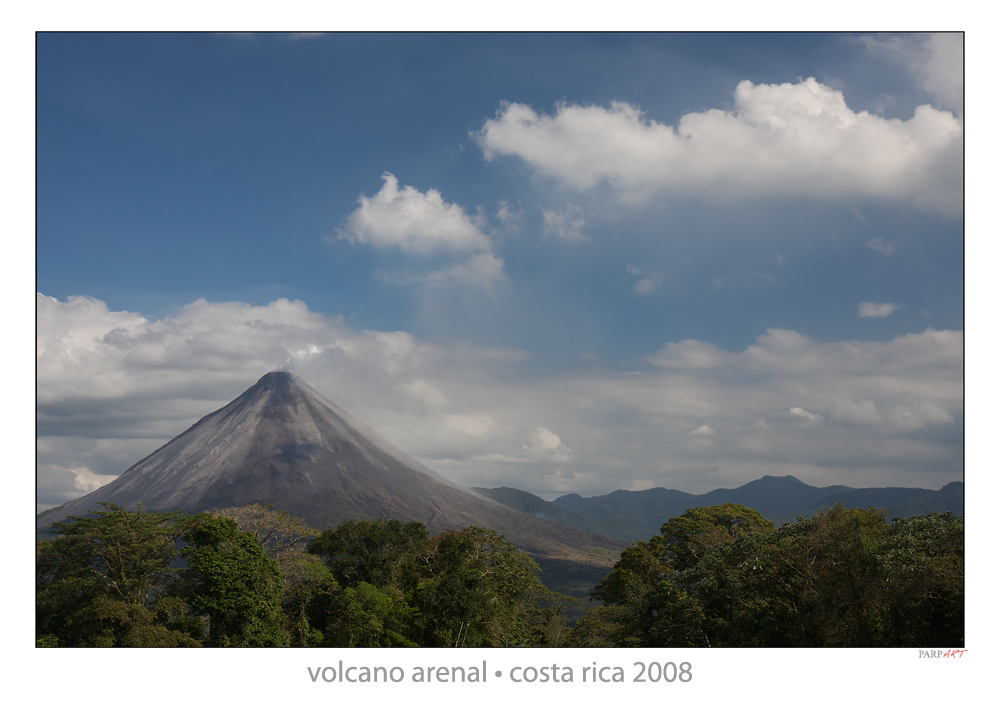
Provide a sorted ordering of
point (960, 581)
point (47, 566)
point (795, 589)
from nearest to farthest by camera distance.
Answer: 1. point (960, 581)
2. point (795, 589)
3. point (47, 566)

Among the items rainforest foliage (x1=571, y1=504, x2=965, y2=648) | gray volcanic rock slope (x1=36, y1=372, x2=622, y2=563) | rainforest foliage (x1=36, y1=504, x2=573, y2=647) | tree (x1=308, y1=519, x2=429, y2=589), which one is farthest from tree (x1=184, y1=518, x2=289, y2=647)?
gray volcanic rock slope (x1=36, y1=372, x2=622, y2=563)

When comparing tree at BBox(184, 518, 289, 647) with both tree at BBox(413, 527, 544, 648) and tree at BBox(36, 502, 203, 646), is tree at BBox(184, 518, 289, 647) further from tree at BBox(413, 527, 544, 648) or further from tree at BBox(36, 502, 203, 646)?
tree at BBox(413, 527, 544, 648)

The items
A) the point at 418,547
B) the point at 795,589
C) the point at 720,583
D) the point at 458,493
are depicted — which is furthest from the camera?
the point at 458,493

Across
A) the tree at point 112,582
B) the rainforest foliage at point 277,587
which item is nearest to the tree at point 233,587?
the rainforest foliage at point 277,587

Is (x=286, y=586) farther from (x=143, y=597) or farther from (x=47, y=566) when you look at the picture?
(x=47, y=566)

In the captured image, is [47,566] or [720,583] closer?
[720,583]
